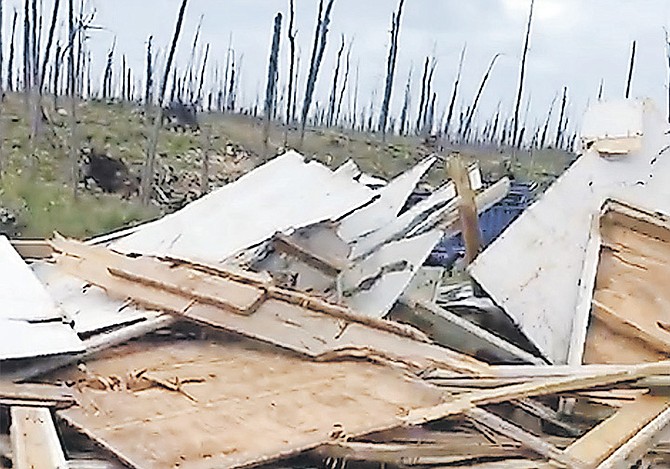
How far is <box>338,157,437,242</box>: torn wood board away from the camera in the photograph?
224 inches

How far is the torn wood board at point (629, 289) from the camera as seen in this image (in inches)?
170

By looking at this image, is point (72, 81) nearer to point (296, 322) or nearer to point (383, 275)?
point (383, 275)

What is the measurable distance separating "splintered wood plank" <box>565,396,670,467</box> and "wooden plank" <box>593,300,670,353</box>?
0.66 metres

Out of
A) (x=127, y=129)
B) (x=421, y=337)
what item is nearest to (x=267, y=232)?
(x=421, y=337)

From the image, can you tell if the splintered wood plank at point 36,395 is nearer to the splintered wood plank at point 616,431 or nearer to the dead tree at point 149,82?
the splintered wood plank at point 616,431

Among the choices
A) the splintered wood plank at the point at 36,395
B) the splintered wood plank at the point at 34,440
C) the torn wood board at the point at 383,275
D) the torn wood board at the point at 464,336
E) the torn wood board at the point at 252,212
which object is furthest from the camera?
the torn wood board at the point at 252,212

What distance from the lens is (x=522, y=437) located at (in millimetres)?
3385

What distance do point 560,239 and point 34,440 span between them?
10.5ft

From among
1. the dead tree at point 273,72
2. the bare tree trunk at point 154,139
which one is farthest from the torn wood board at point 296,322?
the dead tree at point 273,72

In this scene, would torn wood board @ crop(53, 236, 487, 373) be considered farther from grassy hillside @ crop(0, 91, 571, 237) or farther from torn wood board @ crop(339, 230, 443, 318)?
grassy hillside @ crop(0, 91, 571, 237)

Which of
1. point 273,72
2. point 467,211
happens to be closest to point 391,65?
point 273,72

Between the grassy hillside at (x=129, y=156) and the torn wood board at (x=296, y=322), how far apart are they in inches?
225

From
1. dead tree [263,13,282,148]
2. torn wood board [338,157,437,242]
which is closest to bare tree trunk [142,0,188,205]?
dead tree [263,13,282,148]

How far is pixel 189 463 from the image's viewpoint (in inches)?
116
